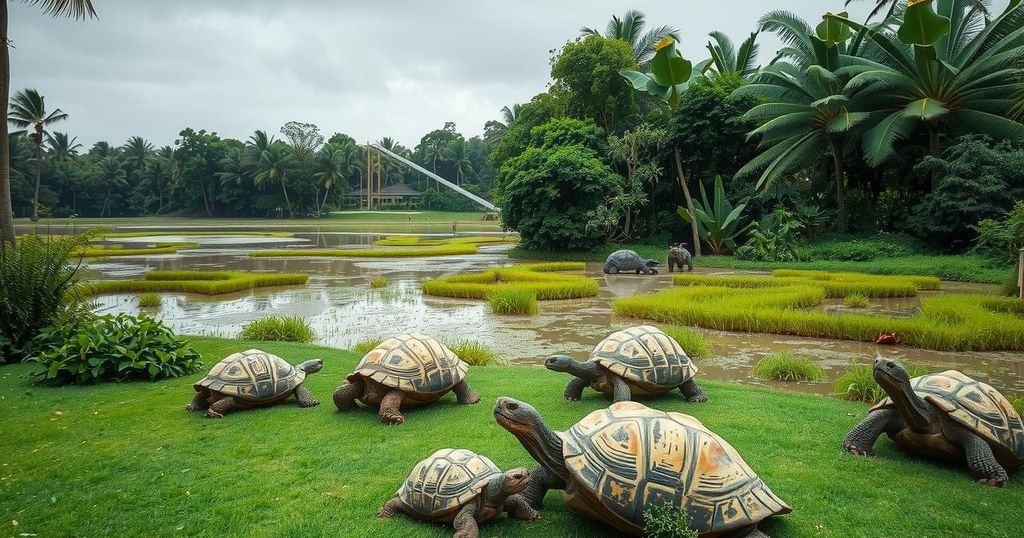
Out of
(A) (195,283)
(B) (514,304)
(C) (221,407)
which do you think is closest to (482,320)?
(B) (514,304)

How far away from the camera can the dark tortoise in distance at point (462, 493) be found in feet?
12.3

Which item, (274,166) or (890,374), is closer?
(890,374)

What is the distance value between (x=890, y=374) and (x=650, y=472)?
2026 mm

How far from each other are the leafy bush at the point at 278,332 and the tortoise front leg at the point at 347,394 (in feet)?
16.0

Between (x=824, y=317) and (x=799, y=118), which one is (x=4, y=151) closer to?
(x=824, y=317)

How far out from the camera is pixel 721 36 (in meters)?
41.7

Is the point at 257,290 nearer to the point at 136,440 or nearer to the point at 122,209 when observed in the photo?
the point at 136,440

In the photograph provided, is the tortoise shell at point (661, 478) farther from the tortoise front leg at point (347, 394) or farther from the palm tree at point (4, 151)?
the palm tree at point (4, 151)

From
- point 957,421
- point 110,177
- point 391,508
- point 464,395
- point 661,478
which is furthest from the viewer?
point 110,177

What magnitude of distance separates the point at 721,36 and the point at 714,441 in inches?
1683

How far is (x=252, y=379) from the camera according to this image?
638 centimetres

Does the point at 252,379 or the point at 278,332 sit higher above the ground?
the point at 252,379

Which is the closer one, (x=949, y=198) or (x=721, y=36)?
(x=949, y=198)

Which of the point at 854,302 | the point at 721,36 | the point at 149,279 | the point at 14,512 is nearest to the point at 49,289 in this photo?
the point at 14,512
